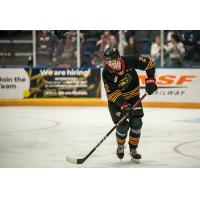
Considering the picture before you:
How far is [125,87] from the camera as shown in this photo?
518 cm

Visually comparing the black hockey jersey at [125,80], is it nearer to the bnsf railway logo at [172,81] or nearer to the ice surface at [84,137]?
the ice surface at [84,137]

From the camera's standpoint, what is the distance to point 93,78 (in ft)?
31.3

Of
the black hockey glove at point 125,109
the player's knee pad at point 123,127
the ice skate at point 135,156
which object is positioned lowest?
the ice skate at point 135,156

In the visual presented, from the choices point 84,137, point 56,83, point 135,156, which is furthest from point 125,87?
point 56,83

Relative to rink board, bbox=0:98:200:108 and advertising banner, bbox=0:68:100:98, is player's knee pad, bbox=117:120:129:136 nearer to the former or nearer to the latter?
rink board, bbox=0:98:200:108

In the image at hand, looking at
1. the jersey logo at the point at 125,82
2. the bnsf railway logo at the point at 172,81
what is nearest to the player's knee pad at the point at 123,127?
the jersey logo at the point at 125,82

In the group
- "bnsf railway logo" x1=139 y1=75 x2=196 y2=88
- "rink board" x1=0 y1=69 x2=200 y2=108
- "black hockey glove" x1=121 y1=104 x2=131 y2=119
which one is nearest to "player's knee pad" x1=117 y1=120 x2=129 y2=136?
"black hockey glove" x1=121 y1=104 x2=131 y2=119

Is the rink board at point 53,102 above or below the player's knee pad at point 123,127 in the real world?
below

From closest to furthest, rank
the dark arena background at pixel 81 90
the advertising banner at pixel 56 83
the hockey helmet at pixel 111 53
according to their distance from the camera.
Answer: the hockey helmet at pixel 111 53 → the dark arena background at pixel 81 90 → the advertising banner at pixel 56 83

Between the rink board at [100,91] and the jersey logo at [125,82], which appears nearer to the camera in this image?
the jersey logo at [125,82]

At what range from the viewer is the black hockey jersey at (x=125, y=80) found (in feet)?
16.7
